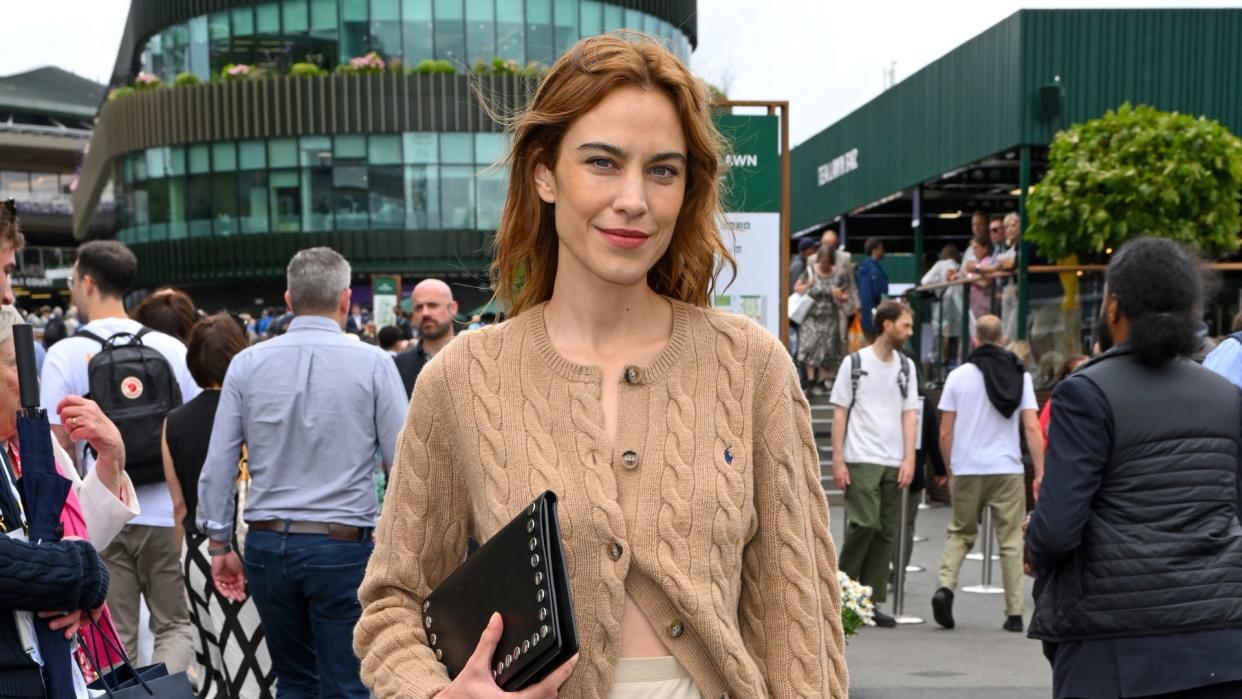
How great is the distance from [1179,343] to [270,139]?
143 feet

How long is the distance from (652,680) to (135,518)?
513cm

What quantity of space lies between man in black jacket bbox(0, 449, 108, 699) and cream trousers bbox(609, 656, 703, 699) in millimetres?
1431

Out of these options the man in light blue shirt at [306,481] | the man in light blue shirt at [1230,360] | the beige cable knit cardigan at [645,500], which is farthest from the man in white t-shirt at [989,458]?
the beige cable knit cardigan at [645,500]

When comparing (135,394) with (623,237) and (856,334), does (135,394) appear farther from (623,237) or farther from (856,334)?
(856,334)

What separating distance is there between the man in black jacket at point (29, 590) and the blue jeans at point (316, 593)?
2497mm

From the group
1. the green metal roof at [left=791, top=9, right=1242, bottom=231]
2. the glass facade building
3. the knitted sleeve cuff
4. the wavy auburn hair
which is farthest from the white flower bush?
the glass facade building

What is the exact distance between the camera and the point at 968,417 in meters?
9.89

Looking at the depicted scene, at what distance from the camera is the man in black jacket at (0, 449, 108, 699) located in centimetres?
284

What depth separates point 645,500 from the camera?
6.91 ft

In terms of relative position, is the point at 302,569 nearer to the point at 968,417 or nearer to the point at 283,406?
the point at 283,406

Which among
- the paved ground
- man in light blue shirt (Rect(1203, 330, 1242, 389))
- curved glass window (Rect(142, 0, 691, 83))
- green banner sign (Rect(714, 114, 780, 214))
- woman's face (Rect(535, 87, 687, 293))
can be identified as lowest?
the paved ground

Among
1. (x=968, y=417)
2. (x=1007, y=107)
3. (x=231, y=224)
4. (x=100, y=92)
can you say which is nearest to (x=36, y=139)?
(x=100, y=92)

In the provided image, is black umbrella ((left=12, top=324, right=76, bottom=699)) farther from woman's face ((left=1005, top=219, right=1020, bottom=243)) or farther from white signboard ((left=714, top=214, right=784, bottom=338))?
woman's face ((left=1005, top=219, right=1020, bottom=243))

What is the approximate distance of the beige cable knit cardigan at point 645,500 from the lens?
208 centimetres
